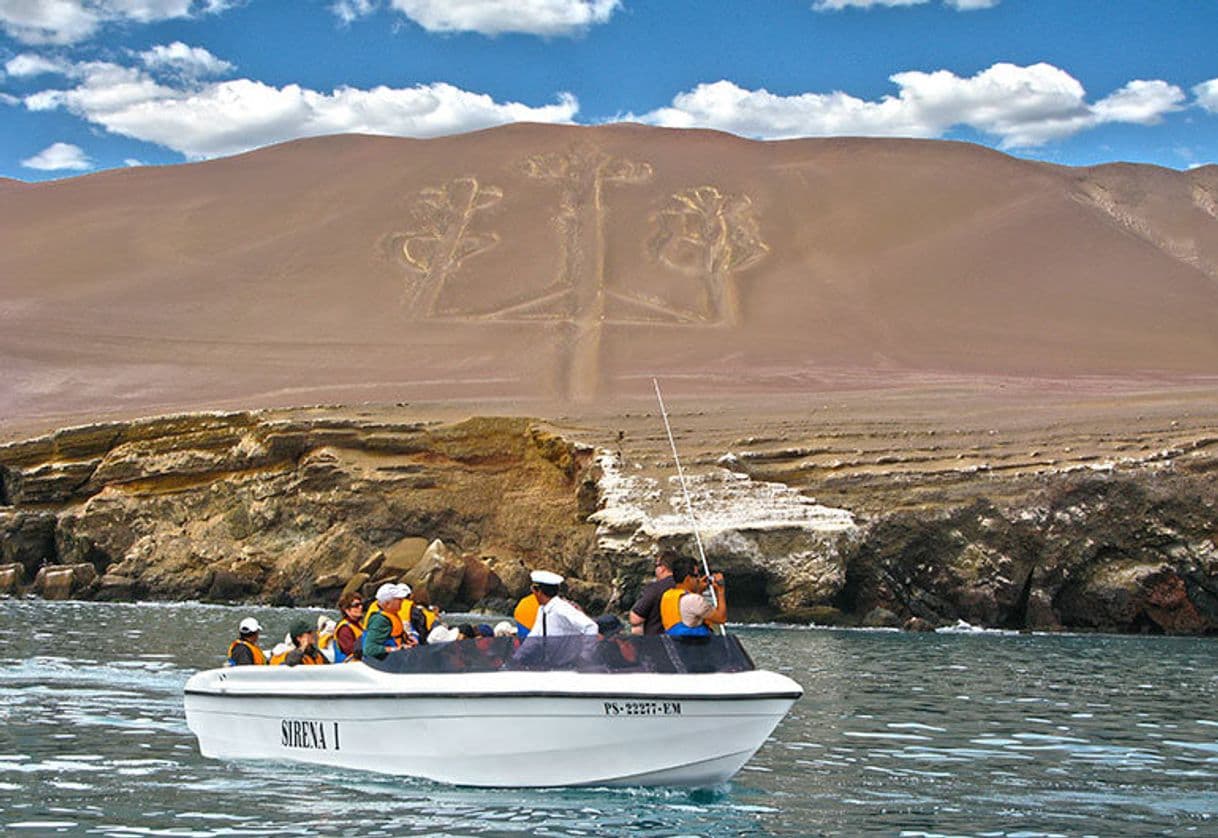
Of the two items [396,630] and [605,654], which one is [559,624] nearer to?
[605,654]

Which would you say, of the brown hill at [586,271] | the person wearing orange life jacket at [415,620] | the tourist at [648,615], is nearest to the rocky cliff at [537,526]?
the brown hill at [586,271]

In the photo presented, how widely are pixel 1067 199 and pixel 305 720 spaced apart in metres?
111

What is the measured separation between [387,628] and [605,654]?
7.90ft

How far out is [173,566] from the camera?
164 feet

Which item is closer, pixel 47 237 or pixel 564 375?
pixel 564 375

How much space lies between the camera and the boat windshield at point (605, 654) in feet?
45.8

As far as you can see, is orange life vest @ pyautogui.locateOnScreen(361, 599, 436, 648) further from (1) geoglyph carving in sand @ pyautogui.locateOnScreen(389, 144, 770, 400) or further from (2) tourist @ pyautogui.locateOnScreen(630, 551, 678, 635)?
(1) geoglyph carving in sand @ pyautogui.locateOnScreen(389, 144, 770, 400)

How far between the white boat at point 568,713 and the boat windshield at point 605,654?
11mm

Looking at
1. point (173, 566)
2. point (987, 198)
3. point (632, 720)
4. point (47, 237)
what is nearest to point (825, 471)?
point (173, 566)

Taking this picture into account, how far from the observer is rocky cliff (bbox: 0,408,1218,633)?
1635 inches

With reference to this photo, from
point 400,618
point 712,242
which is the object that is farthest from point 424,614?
point 712,242

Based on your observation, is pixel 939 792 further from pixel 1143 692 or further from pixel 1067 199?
pixel 1067 199

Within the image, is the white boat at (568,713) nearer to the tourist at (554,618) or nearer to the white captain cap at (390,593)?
the tourist at (554,618)

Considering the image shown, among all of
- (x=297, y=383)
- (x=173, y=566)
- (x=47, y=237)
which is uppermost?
(x=47, y=237)
